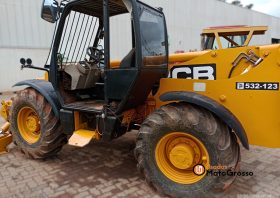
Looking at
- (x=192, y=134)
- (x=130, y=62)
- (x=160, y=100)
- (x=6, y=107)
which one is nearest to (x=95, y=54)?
(x=130, y=62)

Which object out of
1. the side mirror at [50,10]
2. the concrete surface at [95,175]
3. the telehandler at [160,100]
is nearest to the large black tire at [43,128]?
the telehandler at [160,100]

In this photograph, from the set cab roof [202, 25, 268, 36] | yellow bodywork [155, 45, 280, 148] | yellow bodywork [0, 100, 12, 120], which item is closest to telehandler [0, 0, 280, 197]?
yellow bodywork [155, 45, 280, 148]

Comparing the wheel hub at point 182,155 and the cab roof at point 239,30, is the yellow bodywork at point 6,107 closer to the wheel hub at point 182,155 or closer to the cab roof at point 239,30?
the wheel hub at point 182,155

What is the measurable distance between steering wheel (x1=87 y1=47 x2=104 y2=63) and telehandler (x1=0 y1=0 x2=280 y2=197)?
2 centimetres

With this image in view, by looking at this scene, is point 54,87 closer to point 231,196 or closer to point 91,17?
point 91,17

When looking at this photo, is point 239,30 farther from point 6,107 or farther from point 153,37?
point 6,107

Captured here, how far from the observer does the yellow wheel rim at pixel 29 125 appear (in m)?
4.56

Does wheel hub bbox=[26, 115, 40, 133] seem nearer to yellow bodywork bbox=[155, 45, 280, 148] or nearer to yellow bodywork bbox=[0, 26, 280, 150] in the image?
yellow bodywork bbox=[0, 26, 280, 150]

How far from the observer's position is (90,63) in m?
4.39

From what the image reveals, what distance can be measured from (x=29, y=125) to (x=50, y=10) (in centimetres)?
188

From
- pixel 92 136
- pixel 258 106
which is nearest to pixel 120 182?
pixel 92 136

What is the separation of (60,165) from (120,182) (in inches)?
43.0

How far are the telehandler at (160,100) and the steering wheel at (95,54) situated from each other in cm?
2

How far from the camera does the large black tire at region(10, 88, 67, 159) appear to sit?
422 cm
